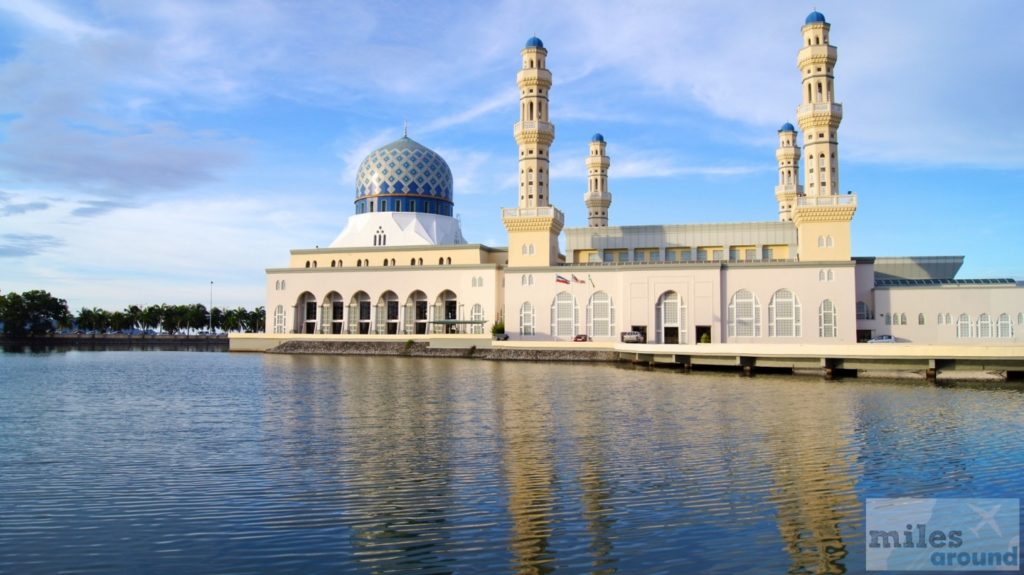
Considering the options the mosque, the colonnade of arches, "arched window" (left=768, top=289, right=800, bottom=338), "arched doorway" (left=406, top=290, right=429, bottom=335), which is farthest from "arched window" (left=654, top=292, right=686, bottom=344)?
"arched doorway" (left=406, top=290, right=429, bottom=335)

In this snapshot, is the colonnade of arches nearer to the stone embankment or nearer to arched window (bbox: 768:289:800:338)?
the stone embankment

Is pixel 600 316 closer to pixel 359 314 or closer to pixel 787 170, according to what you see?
pixel 359 314

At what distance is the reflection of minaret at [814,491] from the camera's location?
953cm

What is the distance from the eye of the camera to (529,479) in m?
13.5

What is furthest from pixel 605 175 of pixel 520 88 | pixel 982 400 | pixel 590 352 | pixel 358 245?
pixel 982 400

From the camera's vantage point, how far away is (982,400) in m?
26.4

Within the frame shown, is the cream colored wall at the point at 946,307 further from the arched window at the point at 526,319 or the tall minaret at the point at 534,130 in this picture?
the tall minaret at the point at 534,130

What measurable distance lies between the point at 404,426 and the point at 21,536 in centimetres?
1062

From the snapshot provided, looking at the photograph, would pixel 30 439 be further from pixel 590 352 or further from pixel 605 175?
pixel 605 175

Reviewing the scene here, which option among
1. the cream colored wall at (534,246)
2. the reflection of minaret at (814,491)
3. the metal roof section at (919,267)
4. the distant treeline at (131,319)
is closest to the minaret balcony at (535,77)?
the cream colored wall at (534,246)

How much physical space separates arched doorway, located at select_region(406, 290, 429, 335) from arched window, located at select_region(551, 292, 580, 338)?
42.0 feet

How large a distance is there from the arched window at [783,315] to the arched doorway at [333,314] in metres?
36.9

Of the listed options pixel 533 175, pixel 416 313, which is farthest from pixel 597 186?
pixel 416 313

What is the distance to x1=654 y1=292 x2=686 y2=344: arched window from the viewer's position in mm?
59000
